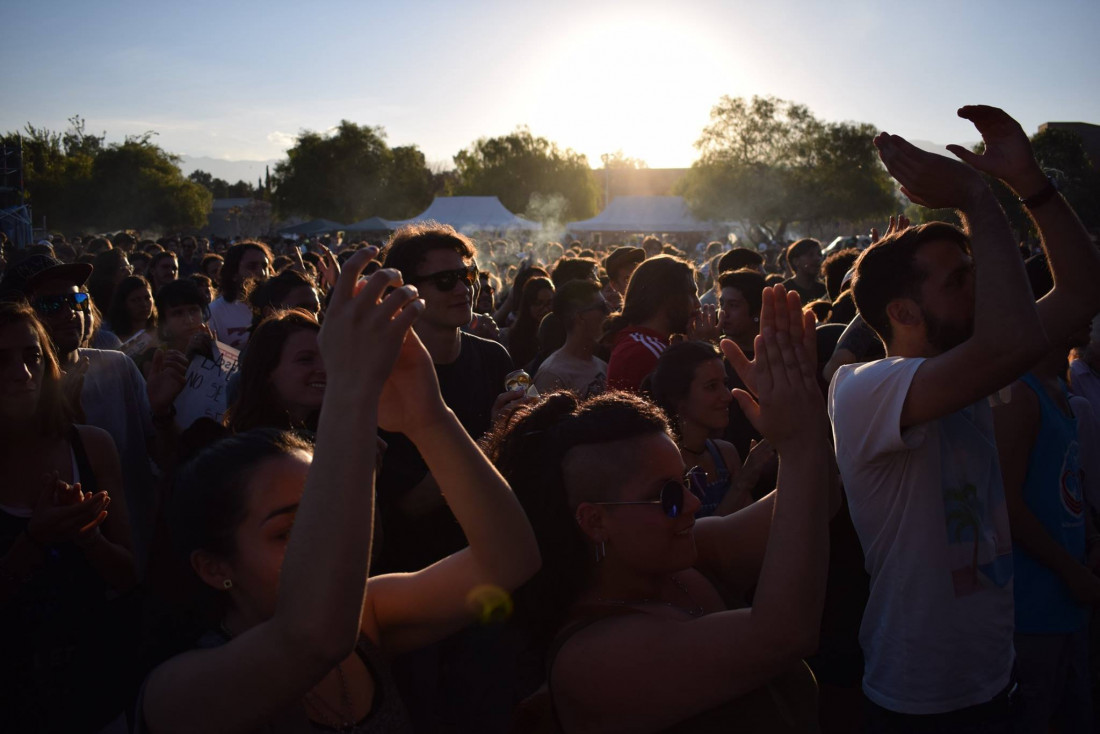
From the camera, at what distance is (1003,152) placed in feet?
8.46

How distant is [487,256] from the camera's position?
1792 centimetres

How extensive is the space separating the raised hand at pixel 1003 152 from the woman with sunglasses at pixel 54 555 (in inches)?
110

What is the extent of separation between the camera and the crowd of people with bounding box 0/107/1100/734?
1.58m

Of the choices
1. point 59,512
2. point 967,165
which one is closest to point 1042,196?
point 967,165

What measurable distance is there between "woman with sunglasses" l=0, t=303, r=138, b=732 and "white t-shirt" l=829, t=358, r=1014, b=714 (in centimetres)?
227

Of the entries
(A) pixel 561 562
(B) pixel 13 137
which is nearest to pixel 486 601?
(A) pixel 561 562

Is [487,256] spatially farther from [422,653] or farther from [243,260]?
[422,653]

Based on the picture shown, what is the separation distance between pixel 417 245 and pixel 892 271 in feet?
6.89

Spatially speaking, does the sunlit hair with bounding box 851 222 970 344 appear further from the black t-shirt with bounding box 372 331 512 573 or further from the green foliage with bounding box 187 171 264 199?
the green foliage with bounding box 187 171 264 199

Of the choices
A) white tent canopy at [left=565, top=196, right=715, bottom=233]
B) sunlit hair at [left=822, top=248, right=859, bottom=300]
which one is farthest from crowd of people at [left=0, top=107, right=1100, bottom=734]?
white tent canopy at [left=565, top=196, right=715, bottom=233]

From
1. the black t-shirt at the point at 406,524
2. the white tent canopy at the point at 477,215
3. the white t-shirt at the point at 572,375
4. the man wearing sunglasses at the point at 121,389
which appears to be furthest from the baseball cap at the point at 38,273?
the white tent canopy at the point at 477,215

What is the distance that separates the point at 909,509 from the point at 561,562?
1117 millimetres

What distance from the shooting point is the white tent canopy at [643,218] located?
4231cm

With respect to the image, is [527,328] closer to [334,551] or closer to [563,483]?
[563,483]
